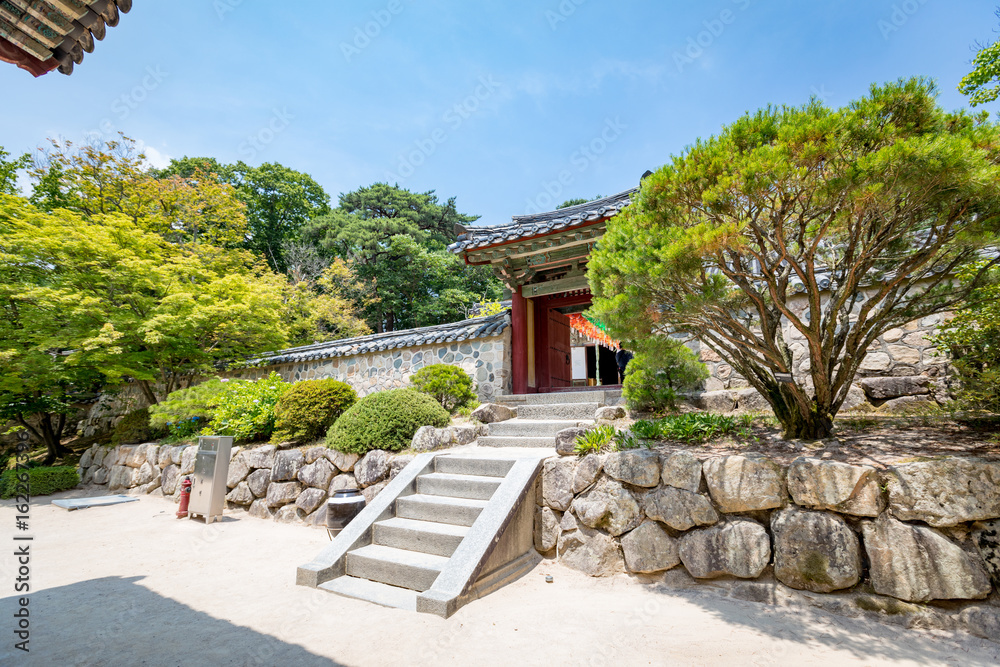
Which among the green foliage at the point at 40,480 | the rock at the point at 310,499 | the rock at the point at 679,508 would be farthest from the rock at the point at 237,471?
the rock at the point at 679,508

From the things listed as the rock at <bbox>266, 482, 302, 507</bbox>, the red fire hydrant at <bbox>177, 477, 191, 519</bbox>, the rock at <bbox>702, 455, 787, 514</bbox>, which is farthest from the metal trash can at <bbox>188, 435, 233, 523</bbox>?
the rock at <bbox>702, 455, 787, 514</bbox>

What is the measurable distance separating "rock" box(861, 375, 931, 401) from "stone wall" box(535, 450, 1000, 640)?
263cm

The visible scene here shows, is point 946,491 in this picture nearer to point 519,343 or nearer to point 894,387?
point 894,387

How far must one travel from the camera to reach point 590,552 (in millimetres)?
3873

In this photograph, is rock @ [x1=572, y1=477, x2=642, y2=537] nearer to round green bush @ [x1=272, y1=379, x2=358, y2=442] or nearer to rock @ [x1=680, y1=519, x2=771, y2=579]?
rock @ [x1=680, y1=519, x2=771, y2=579]

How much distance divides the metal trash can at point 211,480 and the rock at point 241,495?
30 cm

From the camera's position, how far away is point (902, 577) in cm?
280

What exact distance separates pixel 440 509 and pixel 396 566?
0.72 metres

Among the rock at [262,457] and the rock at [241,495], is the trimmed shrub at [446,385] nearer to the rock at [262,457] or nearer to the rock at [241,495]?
the rock at [262,457]

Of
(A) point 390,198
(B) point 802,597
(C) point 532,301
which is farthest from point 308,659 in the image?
(A) point 390,198

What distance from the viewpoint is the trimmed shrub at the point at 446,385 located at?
280 inches

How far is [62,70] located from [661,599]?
5135mm

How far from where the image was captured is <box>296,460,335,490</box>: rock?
5.93 m

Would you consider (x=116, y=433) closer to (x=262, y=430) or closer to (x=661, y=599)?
(x=262, y=430)
